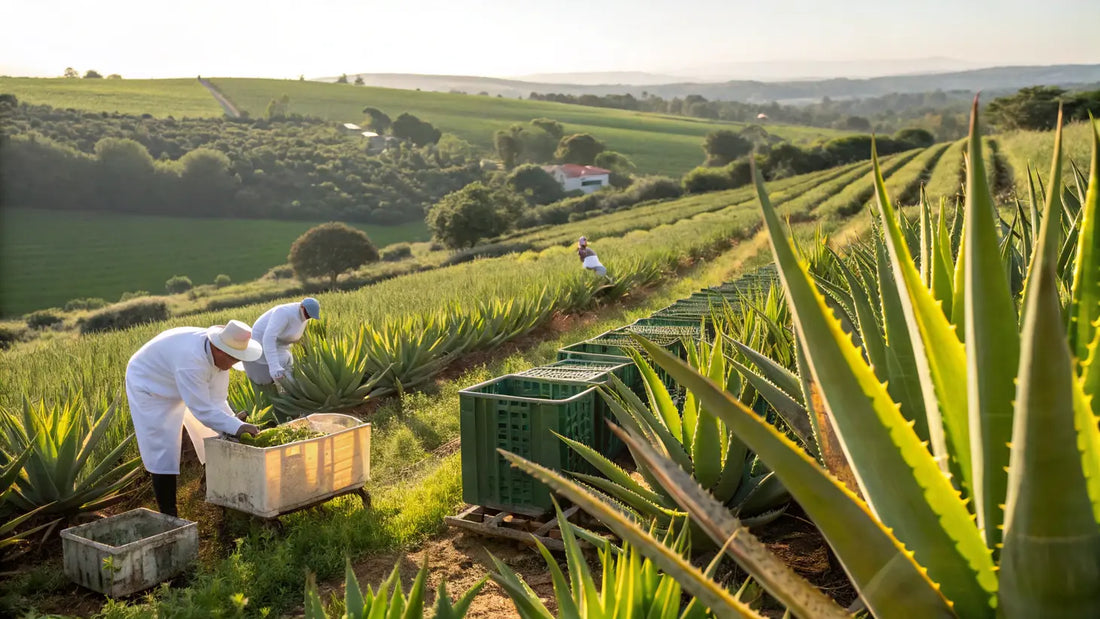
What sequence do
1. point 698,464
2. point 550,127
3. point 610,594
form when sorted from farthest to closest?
point 550,127, point 698,464, point 610,594

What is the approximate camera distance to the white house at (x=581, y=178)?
102 metres

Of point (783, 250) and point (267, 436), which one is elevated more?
point (783, 250)

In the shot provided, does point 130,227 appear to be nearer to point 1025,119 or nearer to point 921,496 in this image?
point 1025,119

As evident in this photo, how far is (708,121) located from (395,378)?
145m

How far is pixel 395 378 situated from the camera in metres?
9.10

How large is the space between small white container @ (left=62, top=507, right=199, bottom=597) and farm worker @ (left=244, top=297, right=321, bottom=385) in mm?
3101

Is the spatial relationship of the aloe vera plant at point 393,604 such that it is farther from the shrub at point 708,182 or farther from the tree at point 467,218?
the shrub at point 708,182

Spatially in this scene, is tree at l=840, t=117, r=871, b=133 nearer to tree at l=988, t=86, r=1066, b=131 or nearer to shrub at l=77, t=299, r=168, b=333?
tree at l=988, t=86, r=1066, b=131

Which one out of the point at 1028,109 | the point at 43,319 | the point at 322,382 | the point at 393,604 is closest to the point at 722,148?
the point at 1028,109

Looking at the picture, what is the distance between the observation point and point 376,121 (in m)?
119

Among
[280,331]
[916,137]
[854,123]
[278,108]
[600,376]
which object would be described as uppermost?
[854,123]

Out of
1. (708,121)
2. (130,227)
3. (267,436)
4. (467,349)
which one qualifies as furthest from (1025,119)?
(708,121)

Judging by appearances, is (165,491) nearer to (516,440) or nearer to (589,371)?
(516,440)

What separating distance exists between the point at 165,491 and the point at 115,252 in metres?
70.0
